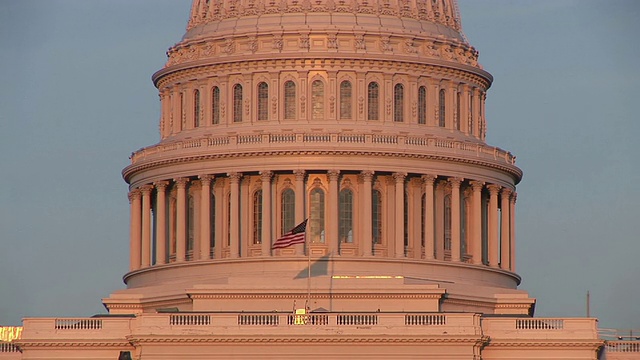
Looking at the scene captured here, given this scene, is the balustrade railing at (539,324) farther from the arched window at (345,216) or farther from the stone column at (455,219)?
the arched window at (345,216)

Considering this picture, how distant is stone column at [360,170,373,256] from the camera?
6545 inches

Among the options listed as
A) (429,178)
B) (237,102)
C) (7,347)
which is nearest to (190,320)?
(7,347)

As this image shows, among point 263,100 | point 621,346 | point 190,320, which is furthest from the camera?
point 263,100

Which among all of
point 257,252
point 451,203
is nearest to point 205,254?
point 257,252

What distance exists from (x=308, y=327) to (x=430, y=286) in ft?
34.7

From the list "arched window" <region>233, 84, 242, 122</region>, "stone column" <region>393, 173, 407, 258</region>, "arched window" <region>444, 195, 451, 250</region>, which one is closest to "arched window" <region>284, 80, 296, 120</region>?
"arched window" <region>233, 84, 242, 122</region>

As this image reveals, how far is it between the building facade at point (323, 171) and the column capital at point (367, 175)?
0.45ft

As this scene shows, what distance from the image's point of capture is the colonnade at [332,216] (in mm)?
166875

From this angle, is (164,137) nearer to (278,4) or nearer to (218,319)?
(278,4)

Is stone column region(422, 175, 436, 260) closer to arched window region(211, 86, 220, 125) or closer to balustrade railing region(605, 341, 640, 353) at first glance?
arched window region(211, 86, 220, 125)

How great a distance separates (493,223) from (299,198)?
12.3 metres

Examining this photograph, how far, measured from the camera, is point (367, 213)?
16675 cm

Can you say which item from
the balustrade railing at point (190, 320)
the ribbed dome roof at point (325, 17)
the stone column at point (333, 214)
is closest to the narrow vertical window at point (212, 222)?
the stone column at point (333, 214)

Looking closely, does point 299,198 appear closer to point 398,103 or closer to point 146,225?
point 398,103
